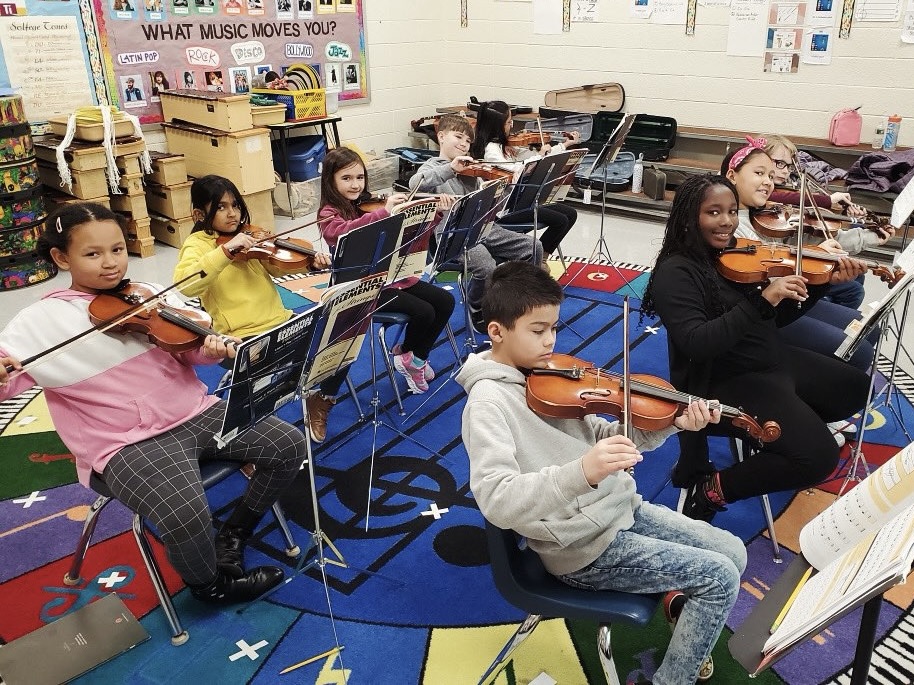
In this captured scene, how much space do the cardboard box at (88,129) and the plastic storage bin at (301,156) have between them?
1.39 meters

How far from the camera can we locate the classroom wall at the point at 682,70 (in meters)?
5.66

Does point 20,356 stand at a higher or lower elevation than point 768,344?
higher

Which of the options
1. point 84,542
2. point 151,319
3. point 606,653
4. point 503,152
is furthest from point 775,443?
point 503,152

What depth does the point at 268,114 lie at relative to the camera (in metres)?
5.88

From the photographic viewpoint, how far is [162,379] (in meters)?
2.34

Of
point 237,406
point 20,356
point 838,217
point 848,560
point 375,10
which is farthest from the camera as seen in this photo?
point 375,10

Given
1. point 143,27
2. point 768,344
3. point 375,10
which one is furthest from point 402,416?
point 375,10

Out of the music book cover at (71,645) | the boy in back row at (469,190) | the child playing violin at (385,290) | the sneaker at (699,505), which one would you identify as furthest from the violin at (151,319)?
the boy in back row at (469,190)

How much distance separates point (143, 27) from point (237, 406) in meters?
4.78

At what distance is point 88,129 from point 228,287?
A: 282 centimetres

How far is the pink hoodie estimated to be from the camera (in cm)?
212

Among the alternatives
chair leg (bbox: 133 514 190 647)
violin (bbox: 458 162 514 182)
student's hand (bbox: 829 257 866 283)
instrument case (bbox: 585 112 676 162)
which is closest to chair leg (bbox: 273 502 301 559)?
chair leg (bbox: 133 514 190 647)

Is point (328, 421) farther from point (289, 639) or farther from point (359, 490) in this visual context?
point (289, 639)

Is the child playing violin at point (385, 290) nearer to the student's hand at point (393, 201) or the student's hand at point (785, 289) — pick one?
the student's hand at point (393, 201)
